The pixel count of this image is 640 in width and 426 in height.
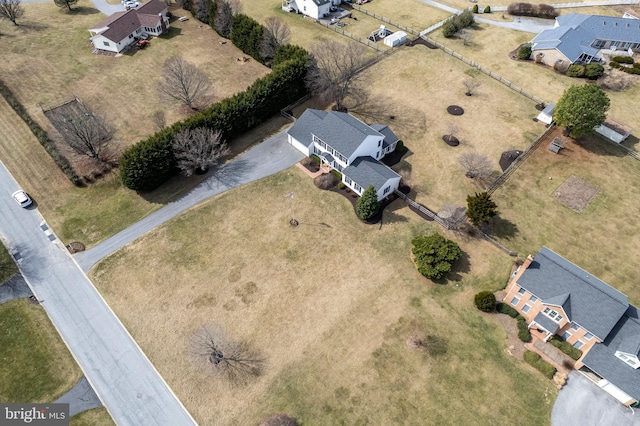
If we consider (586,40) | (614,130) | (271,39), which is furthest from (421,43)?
(614,130)

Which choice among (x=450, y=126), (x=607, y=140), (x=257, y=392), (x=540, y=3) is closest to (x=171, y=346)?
(x=257, y=392)

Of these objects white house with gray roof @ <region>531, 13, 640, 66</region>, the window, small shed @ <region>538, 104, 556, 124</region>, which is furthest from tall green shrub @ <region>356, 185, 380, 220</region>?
white house with gray roof @ <region>531, 13, 640, 66</region>

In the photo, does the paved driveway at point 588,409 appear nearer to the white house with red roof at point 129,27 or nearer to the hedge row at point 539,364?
the hedge row at point 539,364

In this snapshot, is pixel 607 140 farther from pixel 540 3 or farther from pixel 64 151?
pixel 64 151

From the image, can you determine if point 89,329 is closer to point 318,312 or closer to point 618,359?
point 318,312

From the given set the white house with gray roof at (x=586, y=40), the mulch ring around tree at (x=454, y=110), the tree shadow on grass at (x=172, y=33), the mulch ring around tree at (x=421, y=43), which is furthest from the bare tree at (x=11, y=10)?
the white house with gray roof at (x=586, y=40)

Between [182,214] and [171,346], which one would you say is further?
[182,214]
